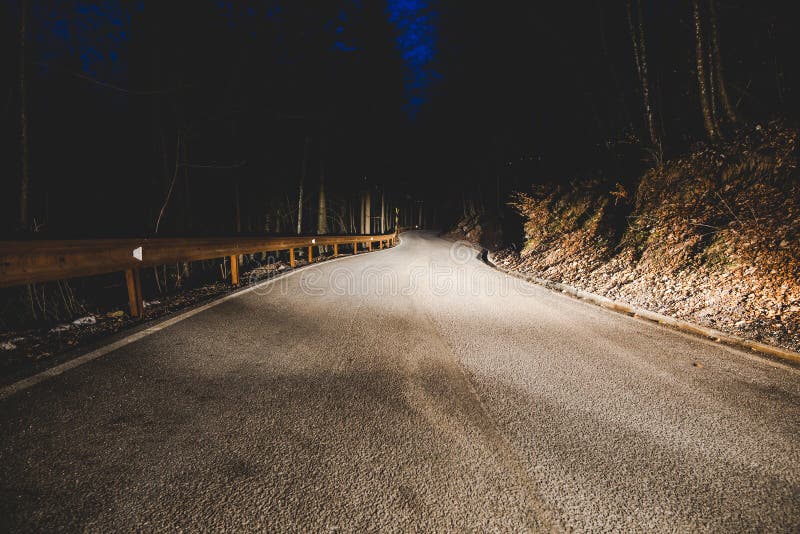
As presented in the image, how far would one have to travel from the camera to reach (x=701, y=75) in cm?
927

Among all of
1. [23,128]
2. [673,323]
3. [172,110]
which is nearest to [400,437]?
[673,323]

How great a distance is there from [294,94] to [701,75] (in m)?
16.6

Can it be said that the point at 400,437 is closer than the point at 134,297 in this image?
Yes

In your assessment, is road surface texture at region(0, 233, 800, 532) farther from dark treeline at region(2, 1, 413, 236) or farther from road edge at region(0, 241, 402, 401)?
dark treeline at region(2, 1, 413, 236)

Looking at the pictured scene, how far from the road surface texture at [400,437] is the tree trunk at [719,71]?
937 centimetres

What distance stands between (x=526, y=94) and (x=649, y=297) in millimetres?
19504

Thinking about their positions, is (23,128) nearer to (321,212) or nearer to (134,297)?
(134,297)

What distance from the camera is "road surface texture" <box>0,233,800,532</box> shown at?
175 centimetres

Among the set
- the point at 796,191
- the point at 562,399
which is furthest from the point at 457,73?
the point at 562,399

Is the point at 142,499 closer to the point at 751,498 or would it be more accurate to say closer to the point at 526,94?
the point at 751,498

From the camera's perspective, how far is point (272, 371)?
3252 millimetres

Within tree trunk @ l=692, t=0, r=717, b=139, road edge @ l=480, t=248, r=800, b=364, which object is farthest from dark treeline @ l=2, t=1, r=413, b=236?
tree trunk @ l=692, t=0, r=717, b=139

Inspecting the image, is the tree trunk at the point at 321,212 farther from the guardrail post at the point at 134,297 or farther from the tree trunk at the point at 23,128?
the guardrail post at the point at 134,297

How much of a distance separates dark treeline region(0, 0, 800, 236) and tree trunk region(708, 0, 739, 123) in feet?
0.15
